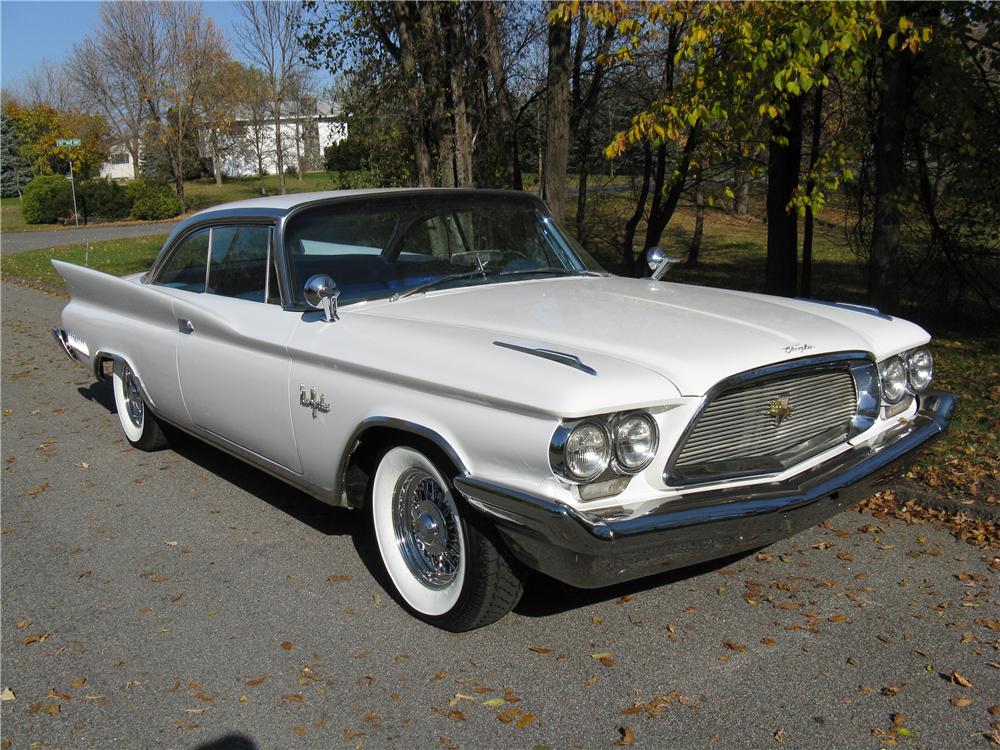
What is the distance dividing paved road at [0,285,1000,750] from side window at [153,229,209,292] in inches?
52.9

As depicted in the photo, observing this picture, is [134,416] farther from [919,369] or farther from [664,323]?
[919,369]

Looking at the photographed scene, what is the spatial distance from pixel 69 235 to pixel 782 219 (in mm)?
25771

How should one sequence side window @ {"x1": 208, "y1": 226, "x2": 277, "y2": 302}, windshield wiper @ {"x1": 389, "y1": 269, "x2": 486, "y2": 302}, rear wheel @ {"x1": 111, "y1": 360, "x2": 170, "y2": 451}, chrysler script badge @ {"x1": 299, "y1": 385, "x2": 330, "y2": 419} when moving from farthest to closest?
rear wheel @ {"x1": 111, "y1": 360, "x2": 170, "y2": 451} → side window @ {"x1": 208, "y1": 226, "x2": 277, "y2": 302} → windshield wiper @ {"x1": 389, "y1": 269, "x2": 486, "y2": 302} → chrysler script badge @ {"x1": 299, "y1": 385, "x2": 330, "y2": 419}

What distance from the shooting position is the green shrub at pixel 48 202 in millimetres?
34219

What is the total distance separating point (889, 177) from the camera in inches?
319

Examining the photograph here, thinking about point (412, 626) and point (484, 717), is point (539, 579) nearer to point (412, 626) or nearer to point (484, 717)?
point (412, 626)

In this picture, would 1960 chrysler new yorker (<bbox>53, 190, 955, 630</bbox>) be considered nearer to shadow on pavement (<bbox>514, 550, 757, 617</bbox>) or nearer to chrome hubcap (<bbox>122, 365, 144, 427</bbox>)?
shadow on pavement (<bbox>514, 550, 757, 617</bbox>)

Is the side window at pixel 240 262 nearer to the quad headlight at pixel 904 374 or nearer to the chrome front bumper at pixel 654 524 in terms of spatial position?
the chrome front bumper at pixel 654 524

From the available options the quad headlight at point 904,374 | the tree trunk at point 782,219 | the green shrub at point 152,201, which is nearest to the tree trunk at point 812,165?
the tree trunk at point 782,219

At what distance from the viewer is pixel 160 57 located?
115 ft

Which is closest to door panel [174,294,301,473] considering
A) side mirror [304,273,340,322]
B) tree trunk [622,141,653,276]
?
side mirror [304,273,340,322]

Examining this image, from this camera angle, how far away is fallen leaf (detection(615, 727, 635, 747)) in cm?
292

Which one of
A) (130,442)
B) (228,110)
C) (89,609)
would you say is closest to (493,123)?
(130,442)

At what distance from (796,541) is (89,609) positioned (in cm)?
328
